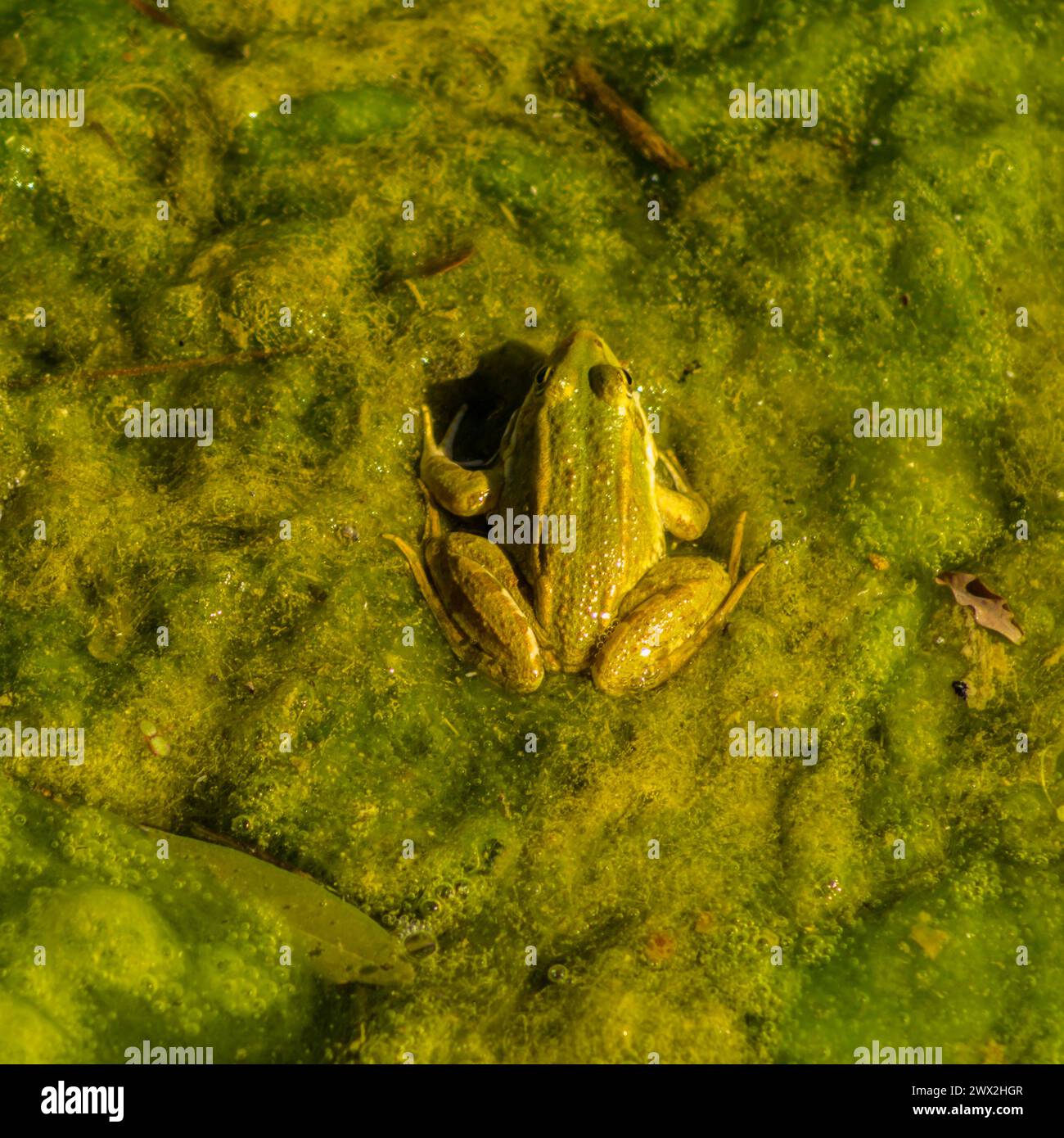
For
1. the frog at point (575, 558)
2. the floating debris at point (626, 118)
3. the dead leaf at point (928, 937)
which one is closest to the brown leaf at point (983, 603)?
the frog at point (575, 558)

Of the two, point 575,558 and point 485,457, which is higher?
point 485,457

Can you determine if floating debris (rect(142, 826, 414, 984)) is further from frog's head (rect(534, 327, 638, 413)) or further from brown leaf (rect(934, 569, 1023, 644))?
brown leaf (rect(934, 569, 1023, 644))

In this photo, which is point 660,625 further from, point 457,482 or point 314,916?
point 314,916

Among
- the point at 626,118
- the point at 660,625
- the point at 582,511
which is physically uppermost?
the point at 626,118

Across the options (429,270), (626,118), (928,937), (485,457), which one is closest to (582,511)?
(485,457)

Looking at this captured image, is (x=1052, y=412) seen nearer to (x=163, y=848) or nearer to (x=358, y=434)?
(x=358, y=434)

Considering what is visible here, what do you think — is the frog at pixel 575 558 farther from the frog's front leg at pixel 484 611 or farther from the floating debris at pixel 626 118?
the floating debris at pixel 626 118

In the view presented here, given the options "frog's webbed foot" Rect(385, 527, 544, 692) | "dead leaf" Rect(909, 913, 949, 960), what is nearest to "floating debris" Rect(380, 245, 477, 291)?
"frog's webbed foot" Rect(385, 527, 544, 692)
